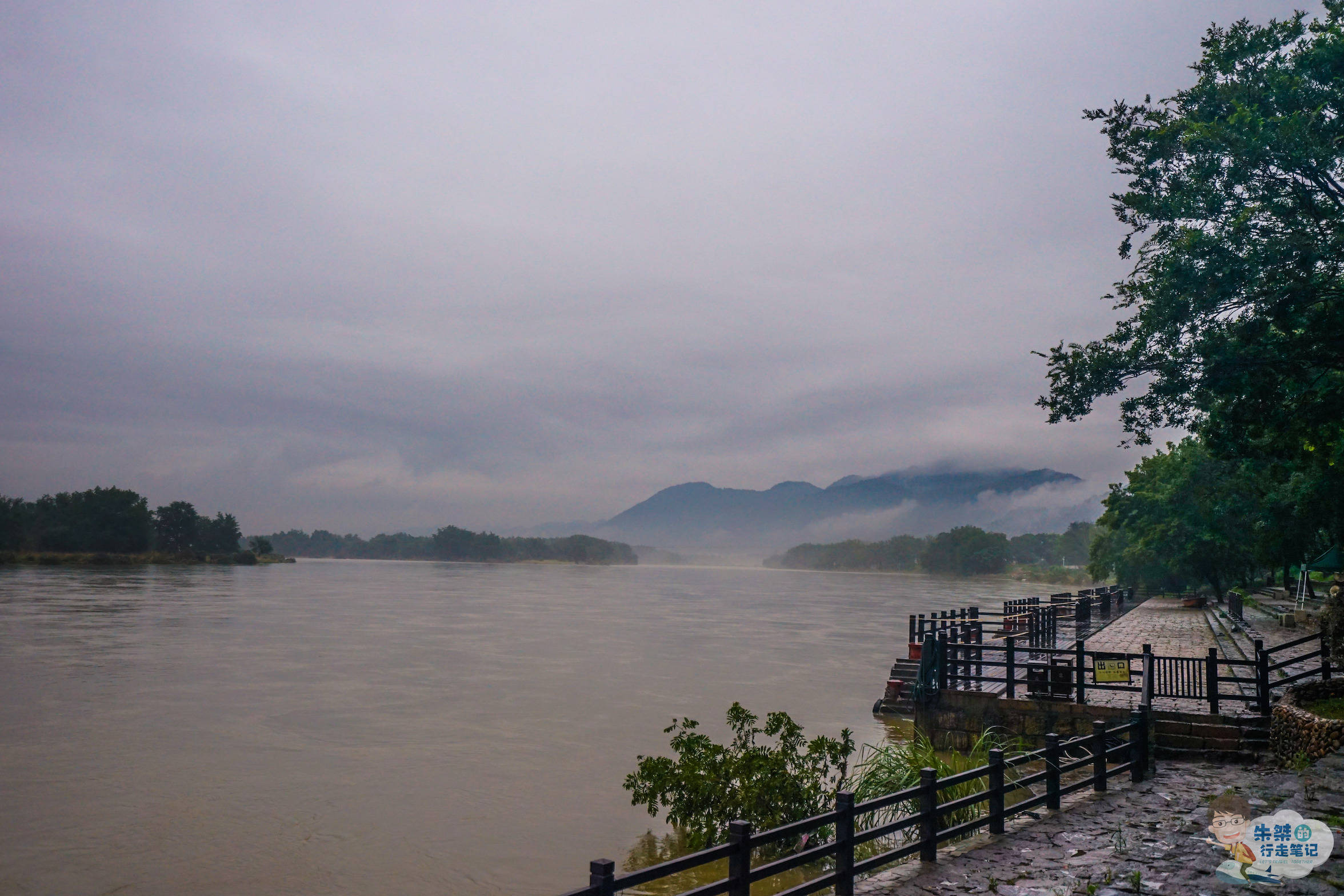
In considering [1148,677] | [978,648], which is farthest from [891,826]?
[978,648]

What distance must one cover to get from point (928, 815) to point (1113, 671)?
8521 millimetres

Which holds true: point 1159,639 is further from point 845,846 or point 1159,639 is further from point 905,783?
point 845,846

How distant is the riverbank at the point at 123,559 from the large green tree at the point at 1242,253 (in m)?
143

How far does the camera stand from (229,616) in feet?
173

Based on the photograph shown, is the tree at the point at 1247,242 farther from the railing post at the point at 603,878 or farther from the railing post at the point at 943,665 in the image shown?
the railing post at the point at 603,878

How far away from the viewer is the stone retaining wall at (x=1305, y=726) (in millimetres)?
12516

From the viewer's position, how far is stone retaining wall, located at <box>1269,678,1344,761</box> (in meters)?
12.5

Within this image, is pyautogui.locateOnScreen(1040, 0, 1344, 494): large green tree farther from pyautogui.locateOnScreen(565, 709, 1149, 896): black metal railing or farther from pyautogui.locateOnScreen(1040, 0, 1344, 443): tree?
pyautogui.locateOnScreen(565, 709, 1149, 896): black metal railing

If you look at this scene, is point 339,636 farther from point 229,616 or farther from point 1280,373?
point 1280,373

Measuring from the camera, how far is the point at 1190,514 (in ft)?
152

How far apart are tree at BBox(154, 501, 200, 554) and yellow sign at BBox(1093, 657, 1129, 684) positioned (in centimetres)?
16115

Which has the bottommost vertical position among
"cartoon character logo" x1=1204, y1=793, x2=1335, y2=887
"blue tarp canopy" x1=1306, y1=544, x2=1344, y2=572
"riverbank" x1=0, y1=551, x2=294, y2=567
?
"riverbank" x1=0, y1=551, x2=294, y2=567

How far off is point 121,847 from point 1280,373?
22758mm

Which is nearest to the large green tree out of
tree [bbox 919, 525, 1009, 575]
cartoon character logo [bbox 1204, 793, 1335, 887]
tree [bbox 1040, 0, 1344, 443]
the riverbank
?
tree [bbox 1040, 0, 1344, 443]
